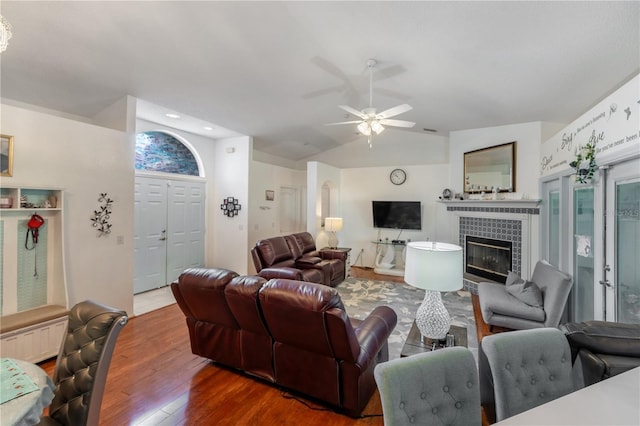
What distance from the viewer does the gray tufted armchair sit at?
56.3 inches

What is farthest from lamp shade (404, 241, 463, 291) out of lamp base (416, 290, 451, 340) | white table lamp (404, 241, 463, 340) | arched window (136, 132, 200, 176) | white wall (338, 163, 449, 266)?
arched window (136, 132, 200, 176)

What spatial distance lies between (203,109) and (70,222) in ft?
7.72

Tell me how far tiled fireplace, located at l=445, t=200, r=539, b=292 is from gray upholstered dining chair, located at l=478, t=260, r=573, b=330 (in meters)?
1.13

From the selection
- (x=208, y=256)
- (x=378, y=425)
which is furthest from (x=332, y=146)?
(x=378, y=425)

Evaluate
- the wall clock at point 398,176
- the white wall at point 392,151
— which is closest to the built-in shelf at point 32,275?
the white wall at point 392,151

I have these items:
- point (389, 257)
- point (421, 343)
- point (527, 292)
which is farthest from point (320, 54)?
point (389, 257)

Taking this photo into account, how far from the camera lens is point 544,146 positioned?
4.14 m

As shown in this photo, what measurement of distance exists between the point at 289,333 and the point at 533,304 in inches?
115

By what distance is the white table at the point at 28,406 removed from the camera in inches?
41.3

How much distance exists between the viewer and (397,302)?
4.46 meters

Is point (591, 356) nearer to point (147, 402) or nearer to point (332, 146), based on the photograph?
point (147, 402)

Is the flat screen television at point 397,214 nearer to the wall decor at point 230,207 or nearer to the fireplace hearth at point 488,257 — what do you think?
the fireplace hearth at point 488,257

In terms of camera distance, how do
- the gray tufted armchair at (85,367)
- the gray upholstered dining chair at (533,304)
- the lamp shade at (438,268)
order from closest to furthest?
1. the gray tufted armchair at (85,367)
2. the lamp shade at (438,268)
3. the gray upholstered dining chair at (533,304)

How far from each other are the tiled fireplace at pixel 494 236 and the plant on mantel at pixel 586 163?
1703 mm
